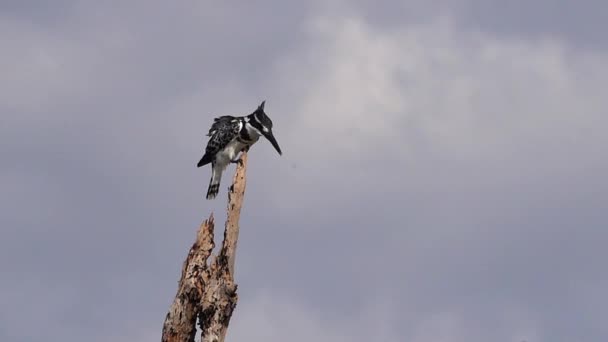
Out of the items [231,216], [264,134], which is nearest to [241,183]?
[231,216]

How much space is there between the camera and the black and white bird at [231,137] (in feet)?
88.9

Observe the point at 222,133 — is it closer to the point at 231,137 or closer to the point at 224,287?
the point at 231,137

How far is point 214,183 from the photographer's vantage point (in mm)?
28062

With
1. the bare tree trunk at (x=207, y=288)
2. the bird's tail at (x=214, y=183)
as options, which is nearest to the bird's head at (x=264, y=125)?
the bird's tail at (x=214, y=183)

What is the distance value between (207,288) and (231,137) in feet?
21.4

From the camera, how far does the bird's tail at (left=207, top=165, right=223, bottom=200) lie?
2797cm

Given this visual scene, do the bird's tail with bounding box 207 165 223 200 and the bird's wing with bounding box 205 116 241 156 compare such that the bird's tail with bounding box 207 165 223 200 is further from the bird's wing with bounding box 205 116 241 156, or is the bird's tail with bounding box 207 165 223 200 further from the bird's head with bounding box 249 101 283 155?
the bird's head with bounding box 249 101 283 155

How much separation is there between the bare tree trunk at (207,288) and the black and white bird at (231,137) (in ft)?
16.7

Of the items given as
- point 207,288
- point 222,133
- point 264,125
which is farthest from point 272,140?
point 207,288

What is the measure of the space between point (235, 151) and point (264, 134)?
31.6 inches

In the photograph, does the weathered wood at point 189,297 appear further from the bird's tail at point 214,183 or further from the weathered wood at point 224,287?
the bird's tail at point 214,183

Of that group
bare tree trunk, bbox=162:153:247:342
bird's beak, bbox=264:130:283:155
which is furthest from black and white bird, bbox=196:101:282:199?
bare tree trunk, bbox=162:153:247:342

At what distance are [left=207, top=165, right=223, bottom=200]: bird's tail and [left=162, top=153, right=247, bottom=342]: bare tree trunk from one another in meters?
6.05

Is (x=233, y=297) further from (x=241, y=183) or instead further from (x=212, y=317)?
(x=241, y=183)
